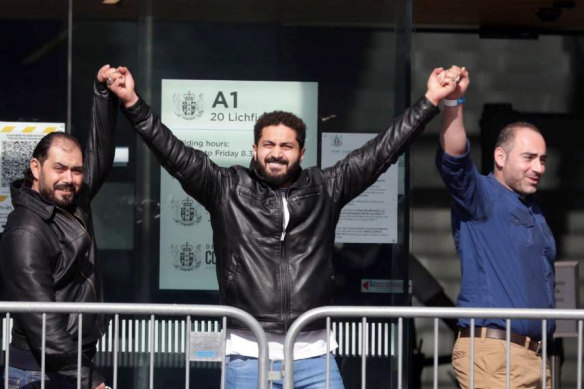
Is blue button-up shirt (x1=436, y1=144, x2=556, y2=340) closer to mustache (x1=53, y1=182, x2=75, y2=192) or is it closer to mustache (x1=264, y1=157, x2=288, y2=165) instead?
mustache (x1=264, y1=157, x2=288, y2=165)

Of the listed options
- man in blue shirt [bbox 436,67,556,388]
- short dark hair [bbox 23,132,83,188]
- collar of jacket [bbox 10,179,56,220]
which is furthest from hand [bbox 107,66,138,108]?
man in blue shirt [bbox 436,67,556,388]

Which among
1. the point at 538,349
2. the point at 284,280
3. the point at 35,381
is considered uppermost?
the point at 284,280

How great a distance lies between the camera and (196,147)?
7500mm

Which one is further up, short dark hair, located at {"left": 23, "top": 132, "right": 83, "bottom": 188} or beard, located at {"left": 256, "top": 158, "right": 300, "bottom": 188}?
short dark hair, located at {"left": 23, "top": 132, "right": 83, "bottom": 188}

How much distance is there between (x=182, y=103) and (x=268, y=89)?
0.59 m

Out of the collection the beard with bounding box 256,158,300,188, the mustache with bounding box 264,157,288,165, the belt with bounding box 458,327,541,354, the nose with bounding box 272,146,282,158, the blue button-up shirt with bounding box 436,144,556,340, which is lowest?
the belt with bounding box 458,327,541,354

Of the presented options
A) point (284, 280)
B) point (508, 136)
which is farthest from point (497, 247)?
point (284, 280)

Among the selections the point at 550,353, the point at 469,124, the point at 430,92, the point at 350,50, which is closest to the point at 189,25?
the point at 350,50

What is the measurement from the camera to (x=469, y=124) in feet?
27.5

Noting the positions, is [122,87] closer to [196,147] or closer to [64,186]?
[64,186]

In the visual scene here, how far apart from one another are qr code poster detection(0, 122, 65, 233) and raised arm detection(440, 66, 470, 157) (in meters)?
3.26

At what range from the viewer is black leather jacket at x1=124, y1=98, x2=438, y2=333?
15.9 feet

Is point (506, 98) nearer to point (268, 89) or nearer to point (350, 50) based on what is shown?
point (350, 50)

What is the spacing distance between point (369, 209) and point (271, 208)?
2.69m
